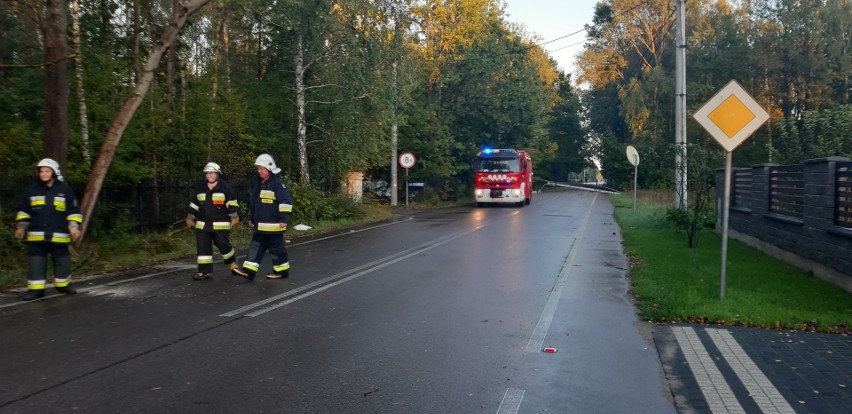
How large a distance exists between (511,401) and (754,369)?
91.7 inches

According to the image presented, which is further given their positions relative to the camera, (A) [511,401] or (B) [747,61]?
(B) [747,61]

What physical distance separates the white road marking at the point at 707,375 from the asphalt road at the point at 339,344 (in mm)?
332

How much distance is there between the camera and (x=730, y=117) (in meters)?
8.33

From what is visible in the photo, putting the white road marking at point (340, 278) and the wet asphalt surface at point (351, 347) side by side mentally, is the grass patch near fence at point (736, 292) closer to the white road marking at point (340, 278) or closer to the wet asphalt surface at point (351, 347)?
the wet asphalt surface at point (351, 347)

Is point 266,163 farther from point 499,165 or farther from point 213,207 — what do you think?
point 499,165

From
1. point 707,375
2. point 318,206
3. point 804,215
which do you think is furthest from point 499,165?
point 707,375

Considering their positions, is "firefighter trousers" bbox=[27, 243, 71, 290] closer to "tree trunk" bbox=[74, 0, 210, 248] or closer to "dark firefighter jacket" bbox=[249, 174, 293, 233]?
"dark firefighter jacket" bbox=[249, 174, 293, 233]

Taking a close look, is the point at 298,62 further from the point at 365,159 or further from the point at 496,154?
the point at 496,154

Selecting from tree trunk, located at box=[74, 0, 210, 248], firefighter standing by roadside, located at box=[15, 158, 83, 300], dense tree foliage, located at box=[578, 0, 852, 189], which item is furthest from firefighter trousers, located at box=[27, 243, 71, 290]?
dense tree foliage, located at box=[578, 0, 852, 189]

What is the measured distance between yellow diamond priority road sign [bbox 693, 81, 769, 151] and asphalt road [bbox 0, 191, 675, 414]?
249 cm

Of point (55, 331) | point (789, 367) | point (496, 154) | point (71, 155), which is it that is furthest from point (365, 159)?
point (789, 367)

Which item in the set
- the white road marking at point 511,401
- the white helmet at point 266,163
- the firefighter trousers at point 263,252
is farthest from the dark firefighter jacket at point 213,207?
the white road marking at point 511,401

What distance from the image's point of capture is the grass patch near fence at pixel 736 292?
7.46 m

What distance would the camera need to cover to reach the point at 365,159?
25750mm
